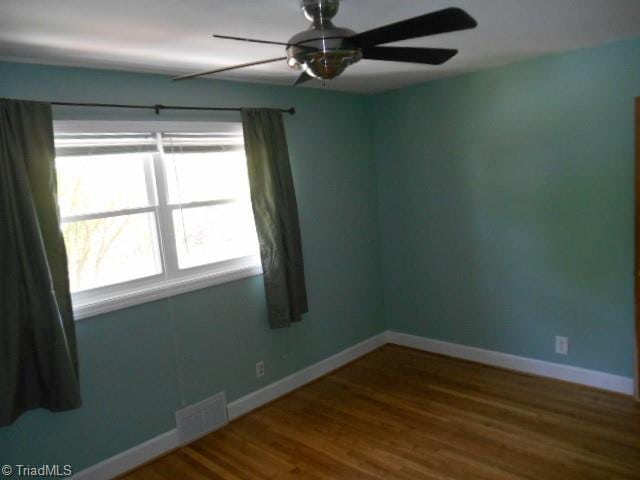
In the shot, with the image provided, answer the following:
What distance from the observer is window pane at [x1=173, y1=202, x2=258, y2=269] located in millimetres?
3057

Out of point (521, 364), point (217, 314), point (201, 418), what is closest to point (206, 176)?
point (217, 314)

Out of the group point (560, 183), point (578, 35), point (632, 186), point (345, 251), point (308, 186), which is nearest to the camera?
point (578, 35)

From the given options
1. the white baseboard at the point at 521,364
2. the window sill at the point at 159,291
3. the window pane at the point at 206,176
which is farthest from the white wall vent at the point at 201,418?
the white baseboard at the point at 521,364

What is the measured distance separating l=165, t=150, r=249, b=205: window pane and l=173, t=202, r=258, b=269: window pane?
0.28 feet

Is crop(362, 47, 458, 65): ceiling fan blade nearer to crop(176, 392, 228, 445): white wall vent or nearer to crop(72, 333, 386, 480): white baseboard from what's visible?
crop(176, 392, 228, 445): white wall vent

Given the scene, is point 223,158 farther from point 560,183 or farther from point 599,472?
point 599,472

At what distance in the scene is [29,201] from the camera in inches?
87.9

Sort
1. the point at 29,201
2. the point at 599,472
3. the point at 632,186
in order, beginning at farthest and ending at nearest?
the point at 632,186 → the point at 599,472 → the point at 29,201

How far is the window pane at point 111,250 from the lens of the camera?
2.62 m

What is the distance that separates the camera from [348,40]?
5.22 ft

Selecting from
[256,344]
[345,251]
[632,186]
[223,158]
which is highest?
[223,158]

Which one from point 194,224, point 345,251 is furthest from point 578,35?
point 194,224

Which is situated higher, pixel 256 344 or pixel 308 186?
pixel 308 186

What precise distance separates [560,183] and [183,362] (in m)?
2.85
